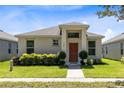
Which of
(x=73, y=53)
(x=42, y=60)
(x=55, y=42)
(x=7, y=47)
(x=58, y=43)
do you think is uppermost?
(x=55, y=42)

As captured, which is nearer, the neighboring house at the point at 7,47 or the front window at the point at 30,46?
the front window at the point at 30,46

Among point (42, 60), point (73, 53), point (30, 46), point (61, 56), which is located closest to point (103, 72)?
point (61, 56)

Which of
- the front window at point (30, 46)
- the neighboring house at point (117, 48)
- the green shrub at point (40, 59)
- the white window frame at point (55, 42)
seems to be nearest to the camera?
the green shrub at point (40, 59)

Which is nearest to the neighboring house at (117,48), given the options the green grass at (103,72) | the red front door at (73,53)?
the red front door at (73,53)

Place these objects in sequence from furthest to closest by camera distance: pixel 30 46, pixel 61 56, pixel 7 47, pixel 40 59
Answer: pixel 7 47 → pixel 30 46 → pixel 40 59 → pixel 61 56

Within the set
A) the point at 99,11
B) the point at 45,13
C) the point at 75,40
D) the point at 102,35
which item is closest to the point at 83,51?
the point at 75,40

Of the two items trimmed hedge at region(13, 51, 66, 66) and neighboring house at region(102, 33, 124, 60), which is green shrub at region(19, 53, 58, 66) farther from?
neighboring house at region(102, 33, 124, 60)

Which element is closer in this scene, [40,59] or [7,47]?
[40,59]

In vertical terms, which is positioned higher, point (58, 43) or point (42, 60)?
point (58, 43)

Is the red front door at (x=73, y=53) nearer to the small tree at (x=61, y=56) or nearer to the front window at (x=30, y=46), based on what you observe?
the small tree at (x=61, y=56)

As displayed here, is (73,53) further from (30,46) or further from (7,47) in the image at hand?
(7,47)
